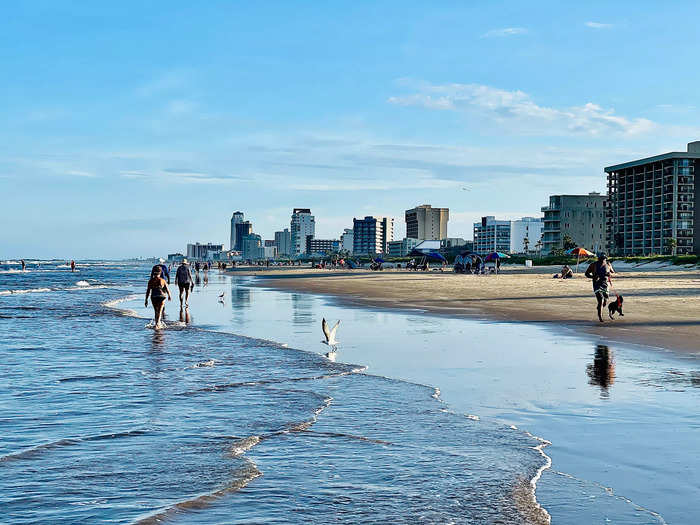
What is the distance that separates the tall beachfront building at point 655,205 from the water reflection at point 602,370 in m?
142

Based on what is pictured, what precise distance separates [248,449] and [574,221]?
586 feet

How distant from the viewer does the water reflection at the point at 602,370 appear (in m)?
9.76

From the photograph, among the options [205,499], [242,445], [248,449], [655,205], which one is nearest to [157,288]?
[242,445]

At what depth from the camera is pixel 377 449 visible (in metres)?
6.71

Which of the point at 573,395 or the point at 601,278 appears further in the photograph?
the point at 601,278

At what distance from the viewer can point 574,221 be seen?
17475 cm

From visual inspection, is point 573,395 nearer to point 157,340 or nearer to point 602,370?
point 602,370

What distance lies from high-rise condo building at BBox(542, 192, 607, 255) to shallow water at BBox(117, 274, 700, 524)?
163 metres

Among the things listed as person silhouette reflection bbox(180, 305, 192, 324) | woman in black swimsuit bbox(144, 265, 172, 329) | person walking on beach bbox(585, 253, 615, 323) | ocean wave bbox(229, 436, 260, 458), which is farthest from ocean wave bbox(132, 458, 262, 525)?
person silhouette reflection bbox(180, 305, 192, 324)

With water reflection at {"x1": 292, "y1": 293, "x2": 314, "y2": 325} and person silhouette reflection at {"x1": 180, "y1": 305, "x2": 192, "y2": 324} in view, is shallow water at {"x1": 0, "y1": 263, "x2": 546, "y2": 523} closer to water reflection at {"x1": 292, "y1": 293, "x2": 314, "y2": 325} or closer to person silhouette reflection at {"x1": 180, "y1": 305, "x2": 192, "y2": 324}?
water reflection at {"x1": 292, "y1": 293, "x2": 314, "y2": 325}

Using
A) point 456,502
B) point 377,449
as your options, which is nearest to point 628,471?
point 456,502

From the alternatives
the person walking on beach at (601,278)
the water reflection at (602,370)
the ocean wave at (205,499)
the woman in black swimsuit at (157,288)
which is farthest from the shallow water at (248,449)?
the person walking on beach at (601,278)

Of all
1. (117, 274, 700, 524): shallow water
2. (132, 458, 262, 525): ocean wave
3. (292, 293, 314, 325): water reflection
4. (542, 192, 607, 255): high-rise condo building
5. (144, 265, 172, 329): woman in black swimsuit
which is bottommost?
(292, 293, 314, 325): water reflection

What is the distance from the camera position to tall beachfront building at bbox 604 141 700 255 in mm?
149250
